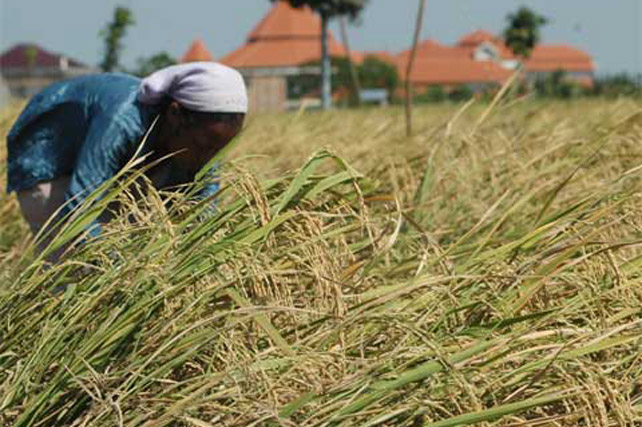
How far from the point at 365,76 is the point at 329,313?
4527 centimetres

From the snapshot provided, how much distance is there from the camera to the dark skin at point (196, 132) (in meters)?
2.39

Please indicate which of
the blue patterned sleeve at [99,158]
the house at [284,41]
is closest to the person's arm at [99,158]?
the blue patterned sleeve at [99,158]

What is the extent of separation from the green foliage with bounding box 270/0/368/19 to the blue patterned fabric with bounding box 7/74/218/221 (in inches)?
1507

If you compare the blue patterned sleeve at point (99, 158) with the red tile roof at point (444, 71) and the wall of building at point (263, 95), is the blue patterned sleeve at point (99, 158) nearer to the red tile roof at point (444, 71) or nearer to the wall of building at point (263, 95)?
the wall of building at point (263, 95)

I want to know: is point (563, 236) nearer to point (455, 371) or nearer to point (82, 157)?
point (455, 371)

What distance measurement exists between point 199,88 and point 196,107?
38mm

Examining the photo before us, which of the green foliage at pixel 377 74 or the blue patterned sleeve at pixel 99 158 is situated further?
the green foliage at pixel 377 74

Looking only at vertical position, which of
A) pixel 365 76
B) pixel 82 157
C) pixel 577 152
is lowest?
pixel 365 76

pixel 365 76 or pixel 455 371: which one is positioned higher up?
pixel 455 371

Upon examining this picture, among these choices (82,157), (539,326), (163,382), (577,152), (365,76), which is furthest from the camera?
(365,76)

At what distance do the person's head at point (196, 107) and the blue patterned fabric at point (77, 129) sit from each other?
0.05 meters

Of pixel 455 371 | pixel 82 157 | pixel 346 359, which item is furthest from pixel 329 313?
pixel 82 157

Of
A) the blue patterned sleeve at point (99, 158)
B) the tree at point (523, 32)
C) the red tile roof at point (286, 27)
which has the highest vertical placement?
the blue patterned sleeve at point (99, 158)

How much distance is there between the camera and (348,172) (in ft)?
7.07
